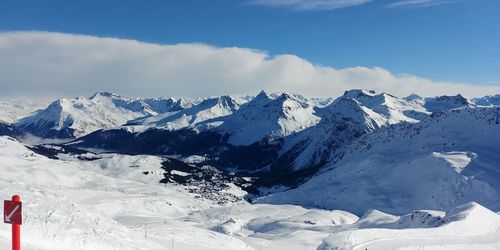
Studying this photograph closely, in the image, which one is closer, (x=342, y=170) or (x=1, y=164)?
(x=1, y=164)

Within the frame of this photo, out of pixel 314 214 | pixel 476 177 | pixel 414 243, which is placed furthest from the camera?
pixel 476 177

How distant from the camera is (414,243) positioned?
32062 mm

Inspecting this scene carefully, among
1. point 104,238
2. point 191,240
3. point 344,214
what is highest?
point 104,238

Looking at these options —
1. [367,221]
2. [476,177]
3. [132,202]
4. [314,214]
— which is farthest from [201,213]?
[476,177]

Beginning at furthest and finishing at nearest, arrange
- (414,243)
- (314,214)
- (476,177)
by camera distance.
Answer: (476,177) → (314,214) → (414,243)

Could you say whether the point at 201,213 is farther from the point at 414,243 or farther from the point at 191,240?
the point at 414,243

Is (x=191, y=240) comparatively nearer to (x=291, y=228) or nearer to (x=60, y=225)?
(x=60, y=225)

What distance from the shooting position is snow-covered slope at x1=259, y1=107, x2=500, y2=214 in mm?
132375

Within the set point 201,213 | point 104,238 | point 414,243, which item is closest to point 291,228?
point 201,213

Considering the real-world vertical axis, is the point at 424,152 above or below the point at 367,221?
above

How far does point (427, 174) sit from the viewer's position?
144000 millimetres

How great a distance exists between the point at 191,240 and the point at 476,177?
11504 centimetres

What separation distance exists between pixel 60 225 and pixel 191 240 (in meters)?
17.6

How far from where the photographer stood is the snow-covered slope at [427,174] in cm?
13238
